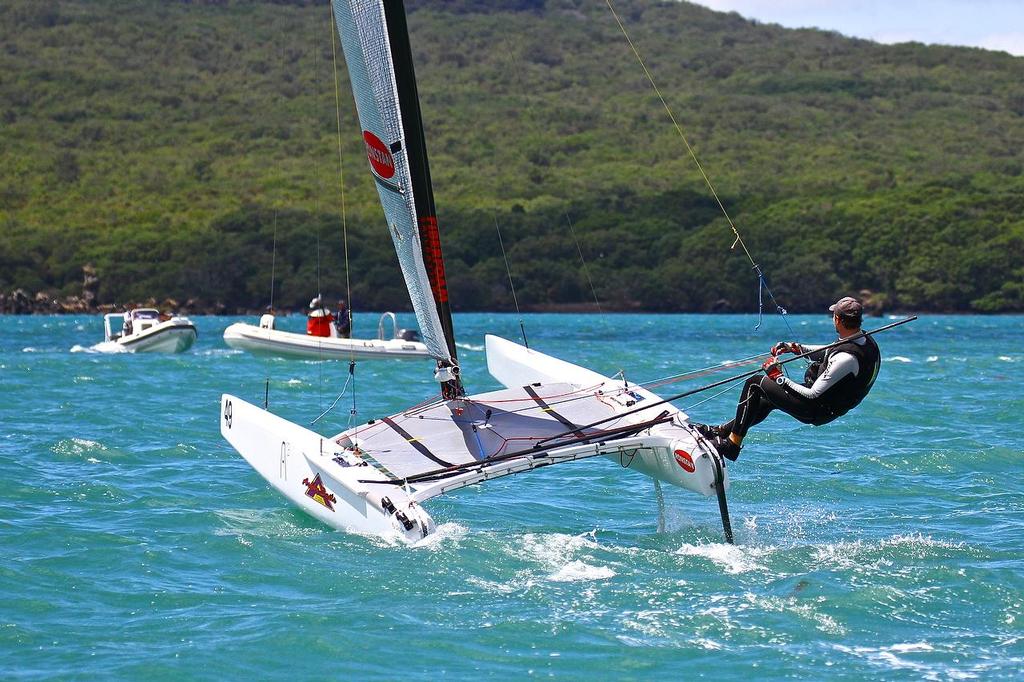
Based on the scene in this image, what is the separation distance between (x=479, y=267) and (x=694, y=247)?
12.2m

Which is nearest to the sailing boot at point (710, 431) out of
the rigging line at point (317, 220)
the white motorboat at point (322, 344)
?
the rigging line at point (317, 220)

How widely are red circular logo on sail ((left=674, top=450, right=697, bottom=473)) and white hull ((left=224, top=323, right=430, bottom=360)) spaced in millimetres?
16020

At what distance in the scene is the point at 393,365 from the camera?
2619cm

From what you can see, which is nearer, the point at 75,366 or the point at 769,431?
the point at 769,431

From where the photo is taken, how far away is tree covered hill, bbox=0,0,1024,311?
78375 millimetres

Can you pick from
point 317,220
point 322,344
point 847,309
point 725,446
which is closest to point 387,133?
point 725,446

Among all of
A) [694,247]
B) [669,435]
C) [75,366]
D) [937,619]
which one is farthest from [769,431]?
[694,247]

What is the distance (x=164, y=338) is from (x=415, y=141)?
20.4m

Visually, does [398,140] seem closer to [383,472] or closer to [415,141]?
[415,141]

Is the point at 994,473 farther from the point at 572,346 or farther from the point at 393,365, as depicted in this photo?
the point at 572,346

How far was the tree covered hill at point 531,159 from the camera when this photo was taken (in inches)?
3086

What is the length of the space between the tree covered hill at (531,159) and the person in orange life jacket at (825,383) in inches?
1248

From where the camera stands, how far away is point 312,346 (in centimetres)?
2611

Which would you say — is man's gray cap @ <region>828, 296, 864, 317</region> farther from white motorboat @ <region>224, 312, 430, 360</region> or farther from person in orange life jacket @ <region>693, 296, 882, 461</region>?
white motorboat @ <region>224, 312, 430, 360</region>
